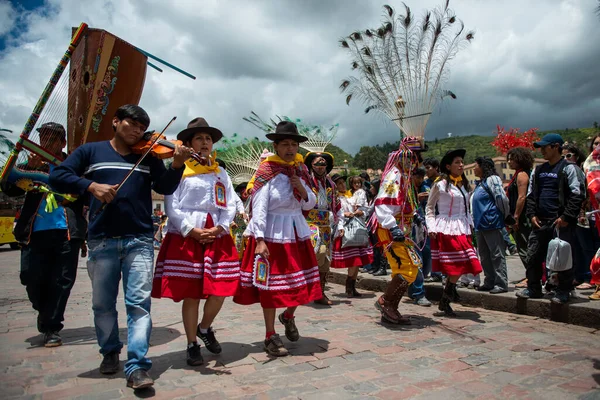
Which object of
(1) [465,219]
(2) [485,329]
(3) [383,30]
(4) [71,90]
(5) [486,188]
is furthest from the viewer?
(3) [383,30]

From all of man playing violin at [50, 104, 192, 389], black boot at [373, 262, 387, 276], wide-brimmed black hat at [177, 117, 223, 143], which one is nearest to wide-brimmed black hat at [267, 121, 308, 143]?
wide-brimmed black hat at [177, 117, 223, 143]

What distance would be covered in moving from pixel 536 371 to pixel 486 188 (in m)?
3.87

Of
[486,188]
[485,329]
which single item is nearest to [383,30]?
[486,188]

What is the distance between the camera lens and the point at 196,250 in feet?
12.8

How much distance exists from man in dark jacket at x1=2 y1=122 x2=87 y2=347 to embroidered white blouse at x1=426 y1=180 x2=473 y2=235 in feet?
13.9

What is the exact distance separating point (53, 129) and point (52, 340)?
2138mm

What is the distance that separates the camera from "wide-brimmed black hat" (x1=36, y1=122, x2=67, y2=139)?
4.48 metres

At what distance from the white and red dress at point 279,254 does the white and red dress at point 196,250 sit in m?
0.24

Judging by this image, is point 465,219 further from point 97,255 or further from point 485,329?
point 97,255

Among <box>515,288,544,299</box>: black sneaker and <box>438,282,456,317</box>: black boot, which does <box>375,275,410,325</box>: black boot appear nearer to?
<box>438,282,456,317</box>: black boot

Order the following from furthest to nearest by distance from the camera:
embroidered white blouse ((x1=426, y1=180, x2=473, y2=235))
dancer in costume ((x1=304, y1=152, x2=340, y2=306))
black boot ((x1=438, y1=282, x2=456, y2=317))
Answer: dancer in costume ((x1=304, y1=152, x2=340, y2=306)) → embroidered white blouse ((x1=426, y1=180, x2=473, y2=235)) → black boot ((x1=438, y1=282, x2=456, y2=317))

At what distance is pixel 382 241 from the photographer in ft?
17.6

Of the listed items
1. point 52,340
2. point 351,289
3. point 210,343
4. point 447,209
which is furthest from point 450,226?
point 52,340

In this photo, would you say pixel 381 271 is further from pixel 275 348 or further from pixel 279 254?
pixel 275 348
